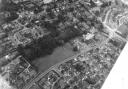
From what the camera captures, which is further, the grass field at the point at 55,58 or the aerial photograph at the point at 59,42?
the grass field at the point at 55,58

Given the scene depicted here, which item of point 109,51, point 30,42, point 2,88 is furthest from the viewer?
point 109,51

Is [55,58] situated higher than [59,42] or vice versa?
[59,42]

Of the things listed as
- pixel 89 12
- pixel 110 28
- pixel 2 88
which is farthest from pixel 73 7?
pixel 2 88

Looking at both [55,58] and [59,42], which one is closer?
[55,58]

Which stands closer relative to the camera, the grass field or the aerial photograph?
the aerial photograph

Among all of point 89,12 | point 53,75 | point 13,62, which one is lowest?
point 53,75

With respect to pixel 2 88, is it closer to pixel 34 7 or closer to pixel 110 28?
pixel 34 7

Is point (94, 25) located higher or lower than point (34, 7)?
lower

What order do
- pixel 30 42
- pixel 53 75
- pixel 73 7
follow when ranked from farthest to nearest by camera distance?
1. pixel 73 7
2. pixel 30 42
3. pixel 53 75
